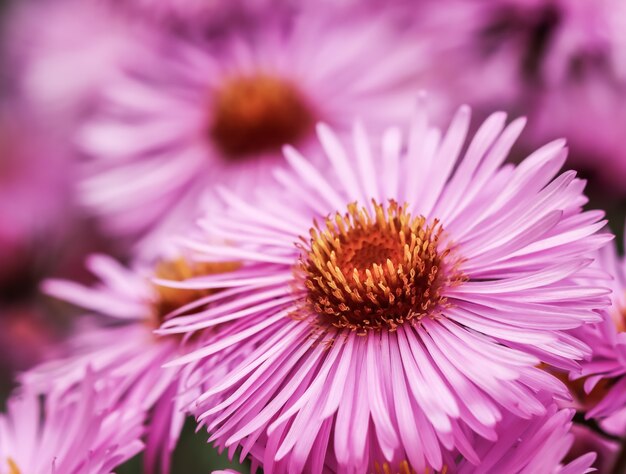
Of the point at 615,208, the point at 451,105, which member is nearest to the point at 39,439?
the point at 451,105

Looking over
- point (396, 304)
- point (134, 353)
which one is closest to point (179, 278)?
point (134, 353)

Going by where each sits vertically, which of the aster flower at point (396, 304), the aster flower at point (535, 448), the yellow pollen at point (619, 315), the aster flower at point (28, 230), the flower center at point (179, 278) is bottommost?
the aster flower at point (535, 448)

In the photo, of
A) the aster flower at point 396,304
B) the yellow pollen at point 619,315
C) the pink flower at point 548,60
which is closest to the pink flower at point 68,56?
the pink flower at point 548,60

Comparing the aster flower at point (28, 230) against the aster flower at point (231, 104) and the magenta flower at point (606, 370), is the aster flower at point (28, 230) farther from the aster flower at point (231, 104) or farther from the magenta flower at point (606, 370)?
the magenta flower at point (606, 370)

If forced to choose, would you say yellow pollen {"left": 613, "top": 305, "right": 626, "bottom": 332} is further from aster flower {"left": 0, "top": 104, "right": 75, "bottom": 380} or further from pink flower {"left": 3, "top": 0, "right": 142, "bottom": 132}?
pink flower {"left": 3, "top": 0, "right": 142, "bottom": 132}

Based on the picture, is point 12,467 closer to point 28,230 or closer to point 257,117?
point 257,117

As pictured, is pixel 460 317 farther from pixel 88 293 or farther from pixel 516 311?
pixel 88 293
